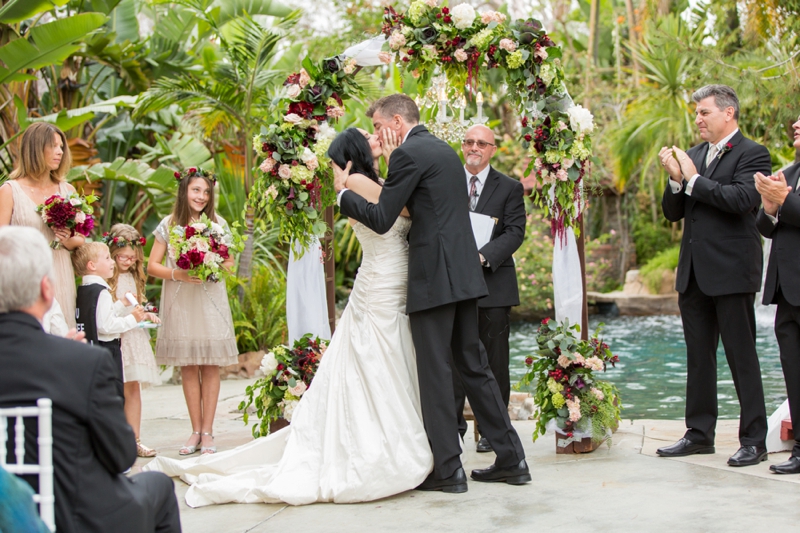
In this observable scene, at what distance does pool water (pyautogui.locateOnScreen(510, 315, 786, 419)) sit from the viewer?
791 cm

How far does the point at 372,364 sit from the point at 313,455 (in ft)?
1.93

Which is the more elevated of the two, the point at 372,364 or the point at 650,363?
the point at 372,364

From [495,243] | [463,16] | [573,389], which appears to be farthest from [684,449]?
[463,16]

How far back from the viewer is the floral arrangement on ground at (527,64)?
16.4 feet

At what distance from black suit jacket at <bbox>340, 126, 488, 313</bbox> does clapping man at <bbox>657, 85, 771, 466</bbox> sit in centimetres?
130

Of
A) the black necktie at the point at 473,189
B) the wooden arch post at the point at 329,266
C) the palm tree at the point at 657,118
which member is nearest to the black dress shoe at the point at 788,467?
the black necktie at the point at 473,189

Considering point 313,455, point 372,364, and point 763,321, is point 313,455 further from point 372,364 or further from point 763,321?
point 763,321

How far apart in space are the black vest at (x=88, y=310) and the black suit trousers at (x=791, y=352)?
398cm

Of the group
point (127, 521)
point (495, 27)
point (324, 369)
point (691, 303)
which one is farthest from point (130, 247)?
point (691, 303)

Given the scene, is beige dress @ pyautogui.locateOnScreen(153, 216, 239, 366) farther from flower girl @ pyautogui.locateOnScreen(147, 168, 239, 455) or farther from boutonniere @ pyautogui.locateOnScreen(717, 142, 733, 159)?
boutonniere @ pyautogui.locateOnScreen(717, 142, 733, 159)

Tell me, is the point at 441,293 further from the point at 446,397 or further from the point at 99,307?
the point at 99,307

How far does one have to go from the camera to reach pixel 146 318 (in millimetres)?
4980

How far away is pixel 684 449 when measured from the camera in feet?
15.9

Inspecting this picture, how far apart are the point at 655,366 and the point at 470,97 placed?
650 centimetres
